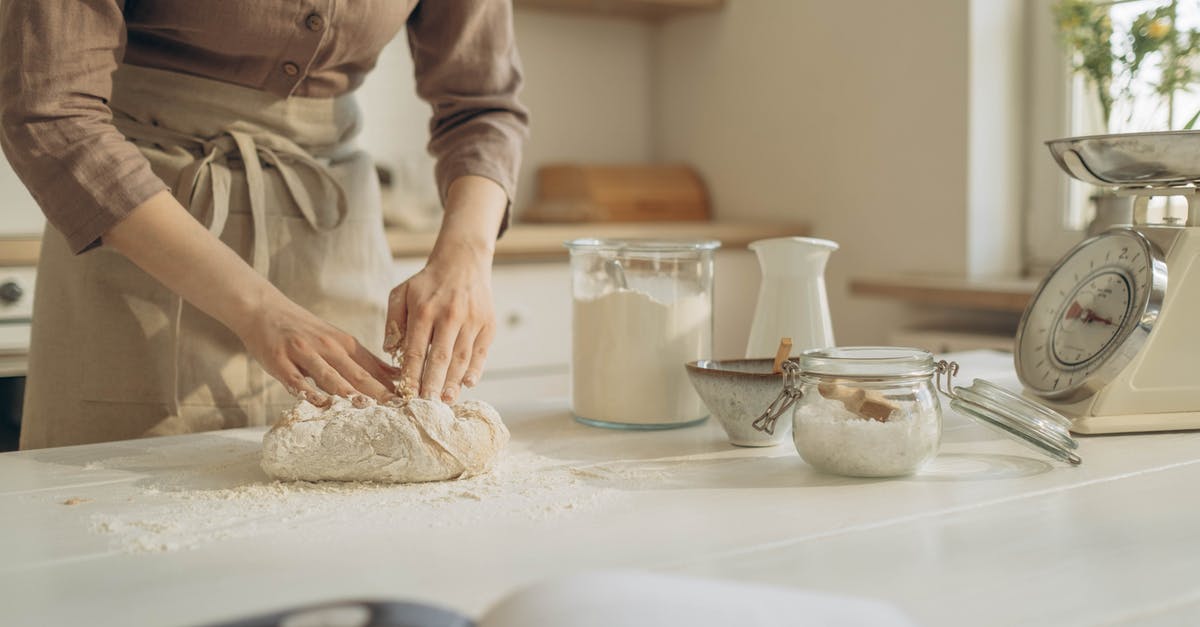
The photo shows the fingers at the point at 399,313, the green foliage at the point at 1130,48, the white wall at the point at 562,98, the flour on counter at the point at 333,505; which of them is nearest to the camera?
the flour on counter at the point at 333,505

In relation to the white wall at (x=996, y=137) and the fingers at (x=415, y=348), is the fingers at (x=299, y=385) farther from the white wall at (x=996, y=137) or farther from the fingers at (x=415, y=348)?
the white wall at (x=996, y=137)

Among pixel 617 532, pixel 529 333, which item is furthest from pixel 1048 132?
pixel 617 532

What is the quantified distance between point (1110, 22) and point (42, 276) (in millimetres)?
1993

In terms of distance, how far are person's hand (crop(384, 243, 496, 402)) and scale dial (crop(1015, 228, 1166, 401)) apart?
54 cm

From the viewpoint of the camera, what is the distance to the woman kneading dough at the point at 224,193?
104cm

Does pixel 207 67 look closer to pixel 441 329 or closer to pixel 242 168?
pixel 242 168

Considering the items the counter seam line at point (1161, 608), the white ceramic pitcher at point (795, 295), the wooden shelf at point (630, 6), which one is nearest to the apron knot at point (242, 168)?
the white ceramic pitcher at point (795, 295)

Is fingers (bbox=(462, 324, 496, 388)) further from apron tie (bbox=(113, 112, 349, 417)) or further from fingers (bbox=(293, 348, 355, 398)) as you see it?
apron tie (bbox=(113, 112, 349, 417))

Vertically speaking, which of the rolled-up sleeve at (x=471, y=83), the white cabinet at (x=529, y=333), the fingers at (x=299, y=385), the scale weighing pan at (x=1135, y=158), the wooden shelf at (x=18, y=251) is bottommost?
the white cabinet at (x=529, y=333)

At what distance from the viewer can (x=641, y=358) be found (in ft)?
3.56

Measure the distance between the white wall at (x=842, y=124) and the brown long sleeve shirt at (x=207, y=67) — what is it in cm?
144

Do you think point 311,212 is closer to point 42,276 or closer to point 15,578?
point 42,276

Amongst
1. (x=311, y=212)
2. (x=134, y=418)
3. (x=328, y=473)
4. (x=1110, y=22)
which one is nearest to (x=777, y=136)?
(x=1110, y=22)

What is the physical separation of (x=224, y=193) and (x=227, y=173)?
0.08 ft
